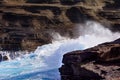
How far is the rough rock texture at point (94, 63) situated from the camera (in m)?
9.76

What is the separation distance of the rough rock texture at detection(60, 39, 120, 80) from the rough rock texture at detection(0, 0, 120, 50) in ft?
73.2

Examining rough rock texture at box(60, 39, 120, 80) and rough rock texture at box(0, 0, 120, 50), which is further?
rough rock texture at box(0, 0, 120, 50)

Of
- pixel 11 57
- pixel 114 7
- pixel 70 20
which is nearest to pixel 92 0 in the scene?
pixel 114 7

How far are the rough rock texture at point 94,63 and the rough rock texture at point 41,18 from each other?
22.3 meters

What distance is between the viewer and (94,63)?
10.3 m

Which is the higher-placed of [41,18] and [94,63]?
[94,63]

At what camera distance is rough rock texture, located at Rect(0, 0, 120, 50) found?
34.7m

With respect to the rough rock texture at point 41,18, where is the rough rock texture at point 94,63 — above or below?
above

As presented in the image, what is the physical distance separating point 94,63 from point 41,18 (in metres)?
29.7

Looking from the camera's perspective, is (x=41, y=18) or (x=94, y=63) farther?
(x=41, y=18)

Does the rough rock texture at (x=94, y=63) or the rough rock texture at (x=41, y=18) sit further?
the rough rock texture at (x=41, y=18)

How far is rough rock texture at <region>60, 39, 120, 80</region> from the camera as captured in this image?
976 cm

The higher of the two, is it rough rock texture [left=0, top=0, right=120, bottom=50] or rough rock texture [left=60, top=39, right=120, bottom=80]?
rough rock texture [left=60, top=39, right=120, bottom=80]

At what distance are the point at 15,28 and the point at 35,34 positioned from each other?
2.29 metres
